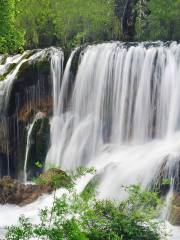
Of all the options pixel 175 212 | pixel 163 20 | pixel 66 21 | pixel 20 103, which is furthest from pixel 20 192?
pixel 66 21

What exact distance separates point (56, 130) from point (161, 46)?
727 centimetres

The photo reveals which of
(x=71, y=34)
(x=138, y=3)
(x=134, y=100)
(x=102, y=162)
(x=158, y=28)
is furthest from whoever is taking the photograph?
(x=71, y=34)

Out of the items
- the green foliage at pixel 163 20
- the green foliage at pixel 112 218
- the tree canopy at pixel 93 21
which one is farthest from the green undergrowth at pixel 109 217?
the tree canopy at pixel 93 21

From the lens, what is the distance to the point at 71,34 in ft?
143

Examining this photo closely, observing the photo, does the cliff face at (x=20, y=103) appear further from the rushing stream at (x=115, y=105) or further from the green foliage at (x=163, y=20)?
the green foliage at (x=163, y=20)

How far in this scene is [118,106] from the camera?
A: 93.8 ft

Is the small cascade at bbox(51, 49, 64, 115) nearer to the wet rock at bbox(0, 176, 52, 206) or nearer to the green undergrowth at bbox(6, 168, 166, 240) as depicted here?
the wet rock at bbox(0, 176, 52, 206)

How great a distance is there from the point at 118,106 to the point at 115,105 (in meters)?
0.20

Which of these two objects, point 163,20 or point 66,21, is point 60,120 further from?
point 66,21

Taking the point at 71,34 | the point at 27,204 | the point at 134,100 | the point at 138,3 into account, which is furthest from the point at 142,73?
the point at 71,34

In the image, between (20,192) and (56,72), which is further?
(56,72)

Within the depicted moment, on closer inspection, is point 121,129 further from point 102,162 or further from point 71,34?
point 71,34

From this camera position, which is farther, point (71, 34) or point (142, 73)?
point (71, 34)

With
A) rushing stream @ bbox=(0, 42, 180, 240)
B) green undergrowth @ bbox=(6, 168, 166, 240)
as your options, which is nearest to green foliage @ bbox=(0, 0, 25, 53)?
rushing stream @ bbox=(0, 42, 180, 240)
